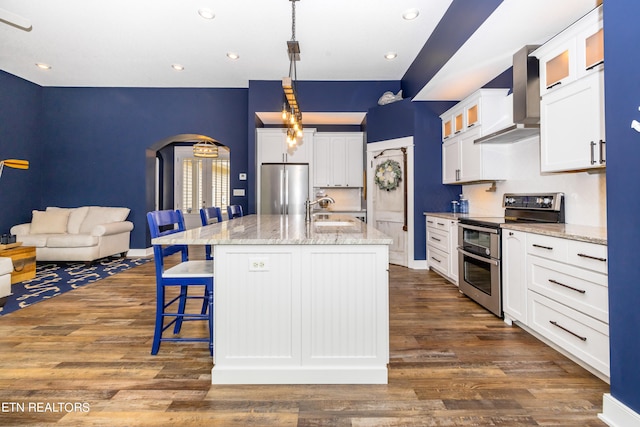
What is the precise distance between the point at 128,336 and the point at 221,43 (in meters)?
3.57

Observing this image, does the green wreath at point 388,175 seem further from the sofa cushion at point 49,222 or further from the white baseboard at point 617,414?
the sofa cushion at point 49,222

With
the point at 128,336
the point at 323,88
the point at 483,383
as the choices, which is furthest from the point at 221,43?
the point at 483,383

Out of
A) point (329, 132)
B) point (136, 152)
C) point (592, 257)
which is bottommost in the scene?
point (592, 257)

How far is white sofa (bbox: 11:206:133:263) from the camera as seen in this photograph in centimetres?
492

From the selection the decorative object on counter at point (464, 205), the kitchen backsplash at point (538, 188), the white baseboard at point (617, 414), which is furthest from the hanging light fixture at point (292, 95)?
the decorative object on counter at point (464, 205)

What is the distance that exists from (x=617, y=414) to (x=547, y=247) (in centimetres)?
105

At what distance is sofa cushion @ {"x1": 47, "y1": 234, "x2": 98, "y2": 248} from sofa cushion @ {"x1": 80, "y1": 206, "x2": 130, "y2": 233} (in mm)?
502

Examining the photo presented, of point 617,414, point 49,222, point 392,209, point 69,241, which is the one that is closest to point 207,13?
point 392,209

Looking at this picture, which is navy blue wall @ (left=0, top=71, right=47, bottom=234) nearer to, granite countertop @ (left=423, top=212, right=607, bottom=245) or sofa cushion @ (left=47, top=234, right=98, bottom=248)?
sofa cushion @ (left=47, top=234, right=98, bottom=248)

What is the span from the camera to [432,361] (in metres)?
2.11

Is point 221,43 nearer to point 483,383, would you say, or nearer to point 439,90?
Result: point 439,90

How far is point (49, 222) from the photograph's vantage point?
5.25 metres

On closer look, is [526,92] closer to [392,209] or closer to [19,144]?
[392,209]

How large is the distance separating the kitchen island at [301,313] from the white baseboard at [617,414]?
1042 mm
